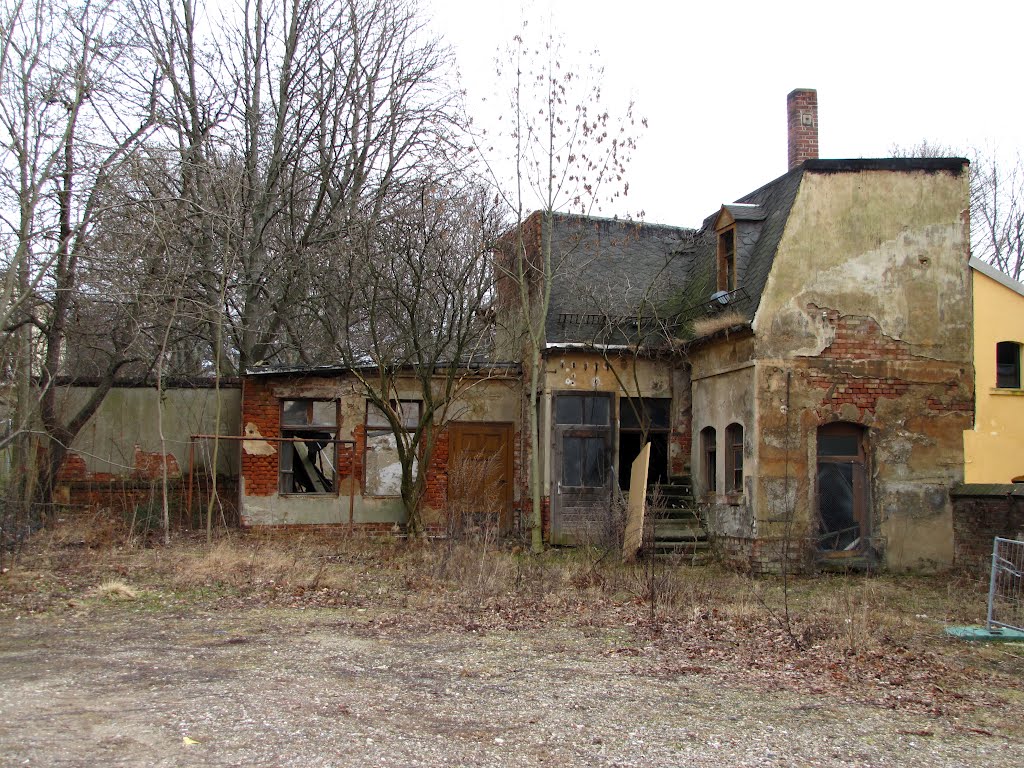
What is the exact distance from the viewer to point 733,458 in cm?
1591

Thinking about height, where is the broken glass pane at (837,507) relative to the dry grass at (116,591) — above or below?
above

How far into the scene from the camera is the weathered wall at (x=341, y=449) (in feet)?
58.5

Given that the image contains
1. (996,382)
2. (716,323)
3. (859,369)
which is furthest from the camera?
(996,382)

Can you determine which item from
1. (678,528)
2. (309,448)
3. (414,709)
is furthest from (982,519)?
(309,448)

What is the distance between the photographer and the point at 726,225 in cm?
1698

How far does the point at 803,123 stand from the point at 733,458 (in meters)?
7.17

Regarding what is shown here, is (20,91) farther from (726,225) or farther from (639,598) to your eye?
(726,225)

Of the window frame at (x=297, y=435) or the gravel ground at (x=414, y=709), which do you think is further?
the window frame at (x=297, y=435)

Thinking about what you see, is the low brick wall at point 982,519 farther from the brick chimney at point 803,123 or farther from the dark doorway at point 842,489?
the brick chimney at point 803,123

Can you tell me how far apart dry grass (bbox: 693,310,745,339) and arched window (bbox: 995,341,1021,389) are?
4919mm

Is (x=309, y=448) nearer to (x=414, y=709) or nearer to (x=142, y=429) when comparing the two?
(x=142, y=429)

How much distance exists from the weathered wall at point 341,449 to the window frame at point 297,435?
7 cm

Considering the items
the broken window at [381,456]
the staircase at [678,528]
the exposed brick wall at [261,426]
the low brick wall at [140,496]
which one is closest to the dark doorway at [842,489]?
the staircase at [678,528]

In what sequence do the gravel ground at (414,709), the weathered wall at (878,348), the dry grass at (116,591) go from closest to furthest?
the gravel ground at (414,709) → the dry grass at (116,591) → the weathered wall at (878,348)
